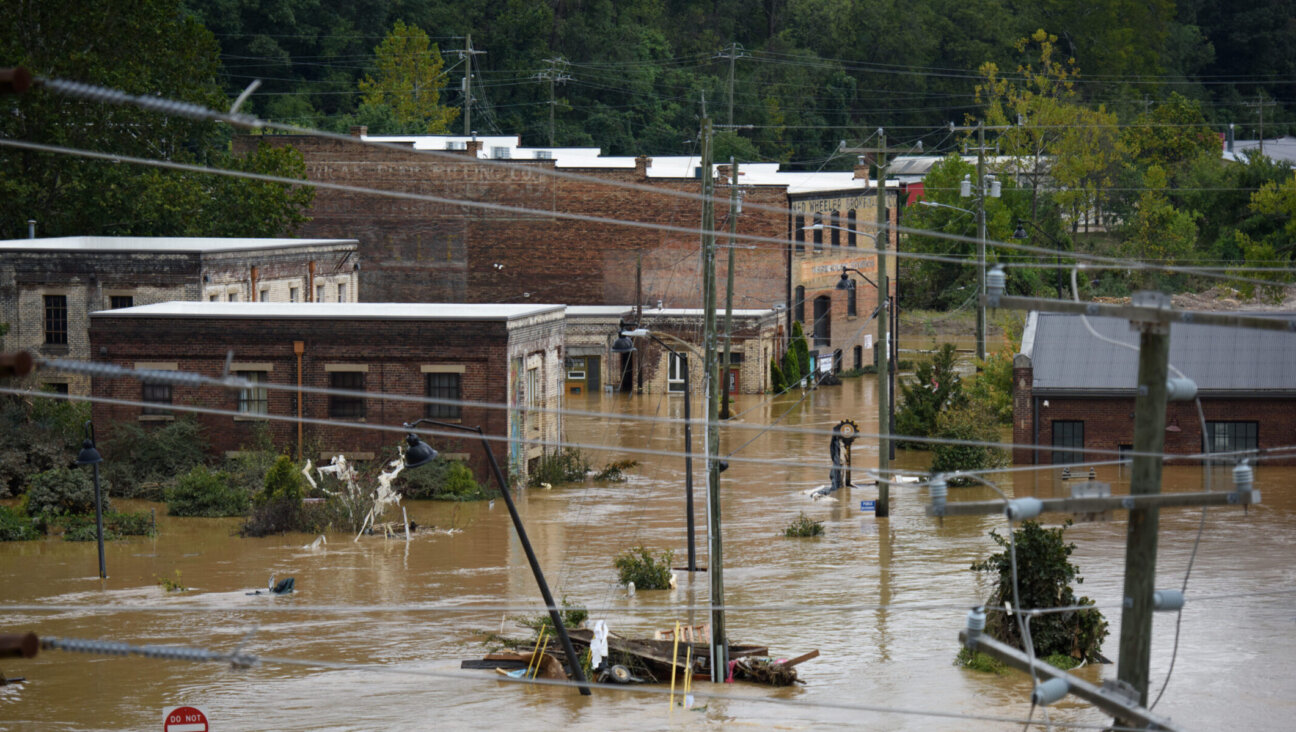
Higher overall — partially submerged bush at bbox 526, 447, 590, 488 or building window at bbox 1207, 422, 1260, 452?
building window at bbox 1207, 422, 1260, 452

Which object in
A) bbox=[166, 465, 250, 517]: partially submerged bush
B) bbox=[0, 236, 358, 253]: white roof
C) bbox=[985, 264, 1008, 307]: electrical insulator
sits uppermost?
bbox=[0, 236, 358, 253]: white roof

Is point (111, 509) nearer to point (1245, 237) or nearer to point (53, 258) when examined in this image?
point (53, 258)

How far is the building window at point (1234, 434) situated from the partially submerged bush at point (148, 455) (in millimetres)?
25389

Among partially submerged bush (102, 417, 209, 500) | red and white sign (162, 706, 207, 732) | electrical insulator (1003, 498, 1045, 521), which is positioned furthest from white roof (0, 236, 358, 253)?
electrical insulator (1003, 498, 1045, 521)

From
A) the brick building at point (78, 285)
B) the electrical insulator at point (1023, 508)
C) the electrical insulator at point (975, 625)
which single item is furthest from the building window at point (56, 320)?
the electrical insulator at point (1023, 508)

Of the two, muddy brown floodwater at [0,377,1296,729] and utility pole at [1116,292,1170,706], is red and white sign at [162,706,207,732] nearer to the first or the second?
muddy brown floodwater at [0,377,1296,729]

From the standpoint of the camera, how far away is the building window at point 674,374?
2208 inches

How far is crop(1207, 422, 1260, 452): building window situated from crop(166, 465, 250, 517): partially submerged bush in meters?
23.8

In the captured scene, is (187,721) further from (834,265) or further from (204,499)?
(834,265)

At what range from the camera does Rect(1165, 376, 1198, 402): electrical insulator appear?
35.9ft

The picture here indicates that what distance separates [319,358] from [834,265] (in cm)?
2747

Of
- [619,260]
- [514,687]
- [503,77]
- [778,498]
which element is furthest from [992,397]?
[503,77]

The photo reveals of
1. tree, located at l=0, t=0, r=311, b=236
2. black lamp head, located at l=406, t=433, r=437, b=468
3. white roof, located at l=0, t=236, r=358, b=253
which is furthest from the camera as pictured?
tree, located at l=0, t=0, r=311, b=236

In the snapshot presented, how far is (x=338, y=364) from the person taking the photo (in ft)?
131
